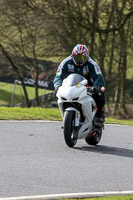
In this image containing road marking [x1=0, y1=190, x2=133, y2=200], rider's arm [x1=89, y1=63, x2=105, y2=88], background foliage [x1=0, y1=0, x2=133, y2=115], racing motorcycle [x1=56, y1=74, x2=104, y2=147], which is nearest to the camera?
road marking [x1=0, y1=190, x2=133, y2=200]

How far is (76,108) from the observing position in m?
7.51

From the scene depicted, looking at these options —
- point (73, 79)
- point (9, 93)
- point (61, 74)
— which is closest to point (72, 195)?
point (73, 79)

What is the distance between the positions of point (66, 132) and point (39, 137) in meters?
1.45

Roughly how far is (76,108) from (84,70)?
2.62 feet

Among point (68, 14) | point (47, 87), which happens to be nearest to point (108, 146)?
point (68, 14)

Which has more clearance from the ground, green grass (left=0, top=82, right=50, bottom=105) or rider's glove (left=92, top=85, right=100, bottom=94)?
rider's glove (left=92, top=85, right=100, bottom=94)

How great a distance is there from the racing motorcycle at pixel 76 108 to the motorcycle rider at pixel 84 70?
225 millimetres

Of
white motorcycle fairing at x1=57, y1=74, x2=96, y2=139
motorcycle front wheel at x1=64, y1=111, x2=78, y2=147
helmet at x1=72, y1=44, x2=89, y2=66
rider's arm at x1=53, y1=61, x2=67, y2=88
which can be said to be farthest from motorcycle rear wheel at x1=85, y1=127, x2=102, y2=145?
helmet at x1=72, y1=44, x2=89, y2=66

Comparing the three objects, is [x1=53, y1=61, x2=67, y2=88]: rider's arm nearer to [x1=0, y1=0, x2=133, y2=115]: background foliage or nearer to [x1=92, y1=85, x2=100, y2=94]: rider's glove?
[x1=92, y1=85, x2=100, y2=94]: rider's glove

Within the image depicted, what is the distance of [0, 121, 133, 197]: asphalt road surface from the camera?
16.8 ft

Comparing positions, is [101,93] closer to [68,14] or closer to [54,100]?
[68,14]

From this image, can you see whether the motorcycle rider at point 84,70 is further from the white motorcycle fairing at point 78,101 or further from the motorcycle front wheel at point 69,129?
the motorcycle front wheel at point 69,129

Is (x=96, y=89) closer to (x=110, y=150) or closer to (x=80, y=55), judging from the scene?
(x=80, y=55)

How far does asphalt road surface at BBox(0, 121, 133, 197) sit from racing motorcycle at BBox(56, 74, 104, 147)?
0.99 ft
